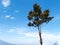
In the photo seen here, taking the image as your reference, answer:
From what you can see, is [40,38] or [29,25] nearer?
[40,38]

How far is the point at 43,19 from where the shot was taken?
1897 inches

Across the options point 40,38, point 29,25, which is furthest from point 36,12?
point 40,38

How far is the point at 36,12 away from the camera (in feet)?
158

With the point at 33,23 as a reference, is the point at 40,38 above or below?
below

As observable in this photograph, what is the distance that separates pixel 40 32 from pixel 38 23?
9.21 feet

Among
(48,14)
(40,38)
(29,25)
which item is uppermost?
(48,14)

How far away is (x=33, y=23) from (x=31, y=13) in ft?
10.6

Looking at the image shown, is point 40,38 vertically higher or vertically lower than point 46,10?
lower

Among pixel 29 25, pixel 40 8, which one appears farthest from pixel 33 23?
pixel 40 8

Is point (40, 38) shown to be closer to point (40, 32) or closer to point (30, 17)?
point (40, 32)

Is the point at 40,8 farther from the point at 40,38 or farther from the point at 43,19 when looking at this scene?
the point at 40,38

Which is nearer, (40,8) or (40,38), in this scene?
(40,38)

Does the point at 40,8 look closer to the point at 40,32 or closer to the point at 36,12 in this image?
the point at 36,12

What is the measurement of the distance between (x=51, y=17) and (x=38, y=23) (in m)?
4.72
